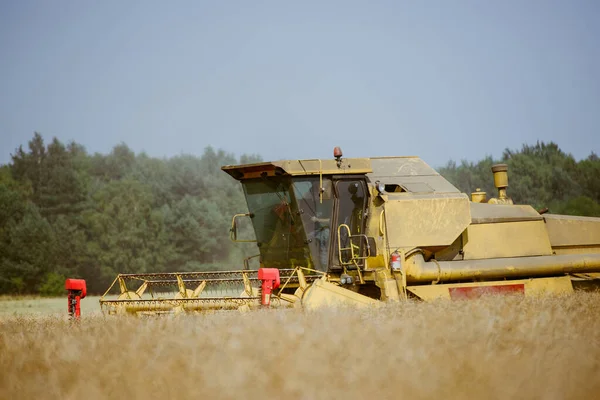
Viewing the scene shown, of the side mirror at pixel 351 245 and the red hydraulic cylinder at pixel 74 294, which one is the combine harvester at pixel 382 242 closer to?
the side mirror at pixel 351 245

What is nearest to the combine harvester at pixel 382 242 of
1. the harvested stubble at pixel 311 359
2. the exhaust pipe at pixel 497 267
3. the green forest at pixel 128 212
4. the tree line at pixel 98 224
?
the exhaust pipe at pixel 497 267

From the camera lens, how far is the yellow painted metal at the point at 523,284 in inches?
321

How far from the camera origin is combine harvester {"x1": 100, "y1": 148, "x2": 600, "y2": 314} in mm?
8211

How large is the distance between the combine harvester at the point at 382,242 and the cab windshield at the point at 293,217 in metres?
0.01

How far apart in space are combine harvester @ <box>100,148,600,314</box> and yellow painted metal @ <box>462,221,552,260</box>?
0.5 inches

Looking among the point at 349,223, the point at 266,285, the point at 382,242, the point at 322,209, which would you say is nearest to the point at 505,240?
the point at 382,242

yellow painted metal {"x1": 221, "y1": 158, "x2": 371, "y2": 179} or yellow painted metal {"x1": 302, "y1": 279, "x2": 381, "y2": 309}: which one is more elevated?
yellow painted metal {"x1": 221, "y1": 158, "x2": 371, "y2": 179}

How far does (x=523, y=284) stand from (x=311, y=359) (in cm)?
564

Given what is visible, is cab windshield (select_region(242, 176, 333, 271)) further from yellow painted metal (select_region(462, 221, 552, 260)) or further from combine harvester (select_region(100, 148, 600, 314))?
yellow painted metal (select_region(462, 221, 552, 260))

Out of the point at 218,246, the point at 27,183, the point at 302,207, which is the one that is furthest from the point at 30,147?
the point at 302,207

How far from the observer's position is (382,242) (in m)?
8.23

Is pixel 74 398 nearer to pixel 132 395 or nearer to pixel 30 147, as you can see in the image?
pixel 132 395

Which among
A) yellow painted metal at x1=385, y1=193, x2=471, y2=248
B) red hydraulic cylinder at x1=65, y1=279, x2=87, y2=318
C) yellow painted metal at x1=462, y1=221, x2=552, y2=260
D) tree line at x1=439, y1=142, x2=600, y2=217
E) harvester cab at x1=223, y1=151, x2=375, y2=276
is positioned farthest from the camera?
tree line at x1=439, y1=142, x2=600, y2=217

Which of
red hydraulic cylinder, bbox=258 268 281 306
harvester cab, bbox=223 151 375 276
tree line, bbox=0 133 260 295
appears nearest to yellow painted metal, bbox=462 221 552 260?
harvester cab, bbox=223 151 375 276
